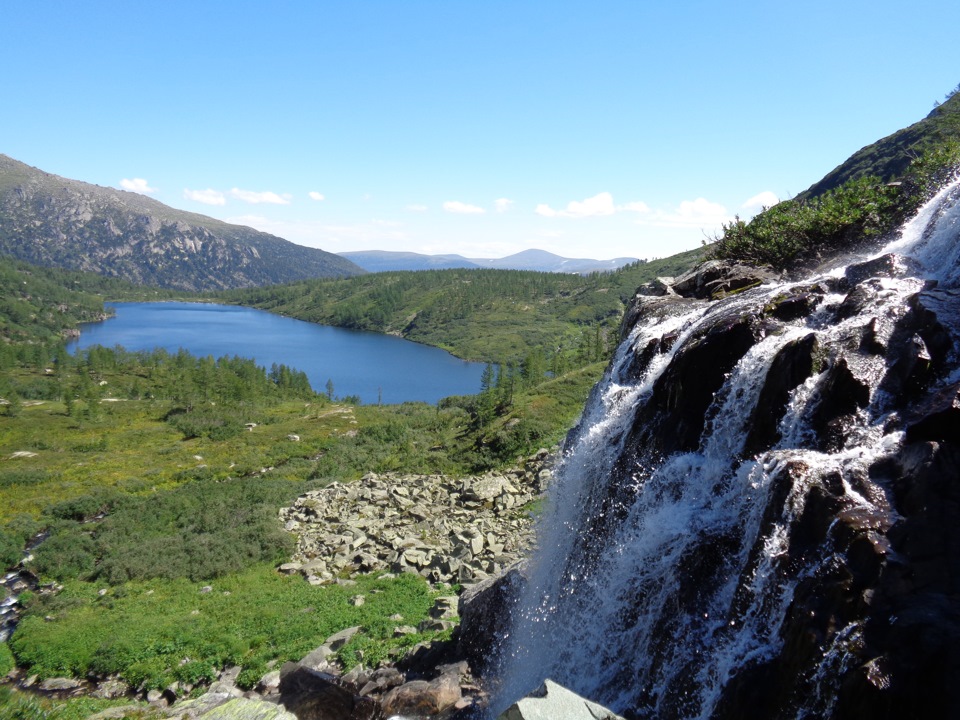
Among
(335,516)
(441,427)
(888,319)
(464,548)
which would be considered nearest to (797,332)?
(888,319)

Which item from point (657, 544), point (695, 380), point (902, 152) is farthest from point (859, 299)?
point (902, 152)

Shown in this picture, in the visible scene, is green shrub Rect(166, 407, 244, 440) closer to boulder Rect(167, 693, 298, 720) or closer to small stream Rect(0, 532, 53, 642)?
small stream Rect(0, 532, 53, 642)

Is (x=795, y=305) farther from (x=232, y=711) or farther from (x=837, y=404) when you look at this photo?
(x=232, y=711)

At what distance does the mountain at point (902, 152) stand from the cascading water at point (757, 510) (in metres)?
14.5

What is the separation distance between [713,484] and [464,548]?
60.6 feet

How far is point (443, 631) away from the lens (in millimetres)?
18688

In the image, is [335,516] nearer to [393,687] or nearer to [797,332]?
[393,687]

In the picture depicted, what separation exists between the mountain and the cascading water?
14.5 metres

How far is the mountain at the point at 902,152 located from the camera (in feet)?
87.7

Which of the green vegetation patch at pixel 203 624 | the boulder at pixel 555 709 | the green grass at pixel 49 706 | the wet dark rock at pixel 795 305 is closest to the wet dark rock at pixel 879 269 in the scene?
the wet dark rock at pixel 795 305

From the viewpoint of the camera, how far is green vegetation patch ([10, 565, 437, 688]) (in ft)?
65.9

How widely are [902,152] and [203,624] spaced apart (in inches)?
1886

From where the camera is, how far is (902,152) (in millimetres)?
36250

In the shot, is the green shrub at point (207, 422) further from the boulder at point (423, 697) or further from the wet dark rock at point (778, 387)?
the wet dark rock at point (778, 387)
